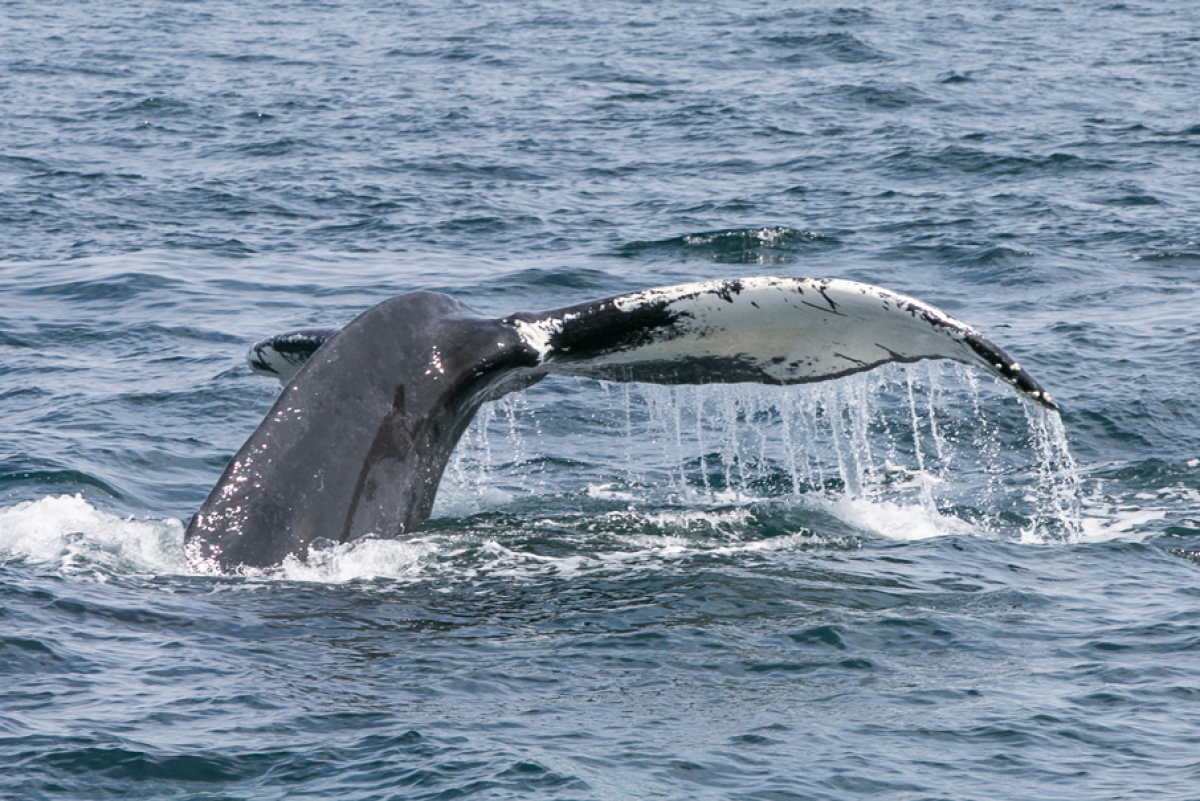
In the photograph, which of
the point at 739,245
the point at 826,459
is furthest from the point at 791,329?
the point at 739,245

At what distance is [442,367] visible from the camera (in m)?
7.79

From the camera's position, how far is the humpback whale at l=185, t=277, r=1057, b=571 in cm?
733

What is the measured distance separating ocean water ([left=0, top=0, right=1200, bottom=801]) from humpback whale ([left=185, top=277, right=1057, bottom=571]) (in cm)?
26

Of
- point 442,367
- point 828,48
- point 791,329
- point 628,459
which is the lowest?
point 628,459

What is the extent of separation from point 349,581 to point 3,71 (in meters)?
26.2

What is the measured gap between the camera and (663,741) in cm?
644

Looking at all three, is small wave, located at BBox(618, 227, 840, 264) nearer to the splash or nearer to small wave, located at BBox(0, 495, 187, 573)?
the splash

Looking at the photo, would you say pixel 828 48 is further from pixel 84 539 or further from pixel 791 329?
pixel 791 329

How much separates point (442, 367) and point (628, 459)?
4302 mm

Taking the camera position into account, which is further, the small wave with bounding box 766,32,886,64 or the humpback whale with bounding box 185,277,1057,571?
the small wave with bounding box 766,32,886,64

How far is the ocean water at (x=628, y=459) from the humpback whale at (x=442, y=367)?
0.26 m

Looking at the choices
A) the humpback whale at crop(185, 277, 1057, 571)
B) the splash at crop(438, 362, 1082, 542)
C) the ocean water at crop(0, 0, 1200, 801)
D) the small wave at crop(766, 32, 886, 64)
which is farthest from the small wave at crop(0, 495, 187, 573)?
the small wave at crop(766, 32, 886, 64)

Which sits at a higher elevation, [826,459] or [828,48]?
[828,48]

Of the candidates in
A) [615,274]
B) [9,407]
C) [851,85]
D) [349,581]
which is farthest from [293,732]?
[851,85]
